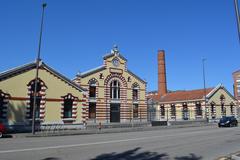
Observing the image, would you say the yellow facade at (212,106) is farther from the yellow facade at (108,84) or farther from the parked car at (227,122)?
the parked car at (227,122)

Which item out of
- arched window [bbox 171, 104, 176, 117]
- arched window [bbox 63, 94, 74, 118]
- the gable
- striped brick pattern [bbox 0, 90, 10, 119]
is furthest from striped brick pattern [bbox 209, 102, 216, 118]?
striped brick pattern [bbox 0, 90, 10, 119]

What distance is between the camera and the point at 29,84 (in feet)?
109

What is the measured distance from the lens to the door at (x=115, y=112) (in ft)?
165

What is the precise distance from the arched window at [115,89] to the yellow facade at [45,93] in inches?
547

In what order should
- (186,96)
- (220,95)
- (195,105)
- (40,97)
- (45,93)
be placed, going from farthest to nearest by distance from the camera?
(220,95) → (186,96) → (195,105) → (45,93) → (40,97)

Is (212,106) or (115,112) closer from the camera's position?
(115,112)

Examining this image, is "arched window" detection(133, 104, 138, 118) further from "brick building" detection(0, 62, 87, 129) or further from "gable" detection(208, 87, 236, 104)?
"brick building" detection(0, 62, 87, 129)

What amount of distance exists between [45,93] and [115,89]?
747 inches

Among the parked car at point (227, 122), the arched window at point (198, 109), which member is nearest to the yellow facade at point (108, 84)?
the arched window at point (198, 109)

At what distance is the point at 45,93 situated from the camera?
112 feet

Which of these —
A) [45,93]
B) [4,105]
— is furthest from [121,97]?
[4,105]

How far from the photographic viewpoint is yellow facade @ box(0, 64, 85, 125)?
1251 inches

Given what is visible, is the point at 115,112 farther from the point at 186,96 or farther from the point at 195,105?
the point at 186,96

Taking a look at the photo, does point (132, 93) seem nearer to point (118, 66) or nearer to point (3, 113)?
point (118, 66)
